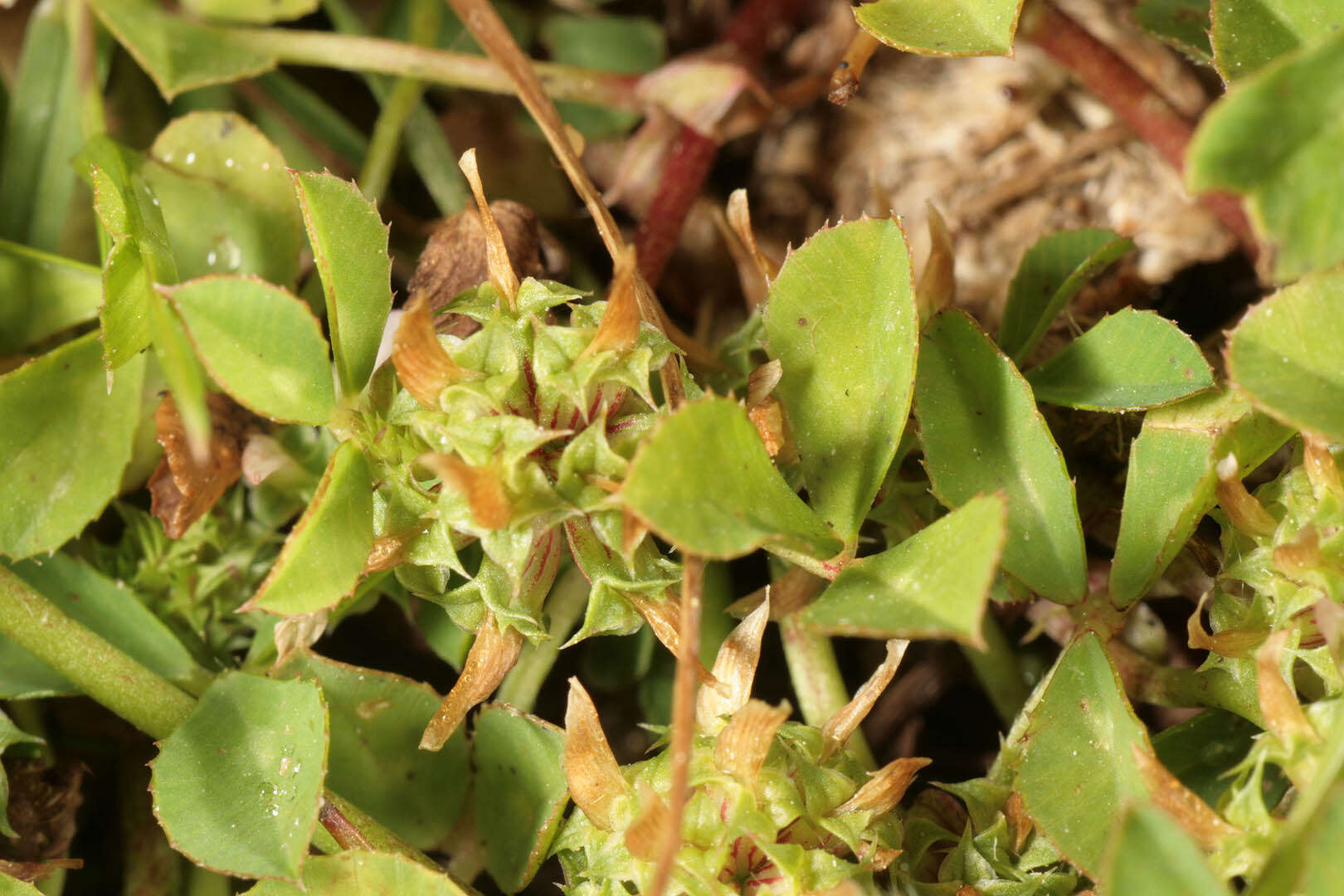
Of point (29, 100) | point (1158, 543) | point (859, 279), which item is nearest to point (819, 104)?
point (859, 279)

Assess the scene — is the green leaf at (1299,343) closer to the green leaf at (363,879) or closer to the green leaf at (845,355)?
the green leaf at (845,355)

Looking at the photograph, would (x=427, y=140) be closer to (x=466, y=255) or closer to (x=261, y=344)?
(x=466, y=255)

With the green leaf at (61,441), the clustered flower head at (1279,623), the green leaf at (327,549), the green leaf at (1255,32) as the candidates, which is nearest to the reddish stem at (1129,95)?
the green leaf at (1255,32)

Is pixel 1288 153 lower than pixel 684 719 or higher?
higher

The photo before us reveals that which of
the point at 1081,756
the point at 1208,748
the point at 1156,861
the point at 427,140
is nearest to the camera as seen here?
the point at 1156,861

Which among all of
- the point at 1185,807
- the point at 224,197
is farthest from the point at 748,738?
the point at 224,197

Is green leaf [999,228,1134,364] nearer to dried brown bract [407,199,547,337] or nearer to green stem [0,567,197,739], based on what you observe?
dried brown bract [407,199,547,337]

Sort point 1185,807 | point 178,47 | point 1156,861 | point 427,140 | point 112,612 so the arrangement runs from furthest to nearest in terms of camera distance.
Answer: point 427,140 < point 178,47 < point 112,612 < point 1185,807 < point 1156,861
